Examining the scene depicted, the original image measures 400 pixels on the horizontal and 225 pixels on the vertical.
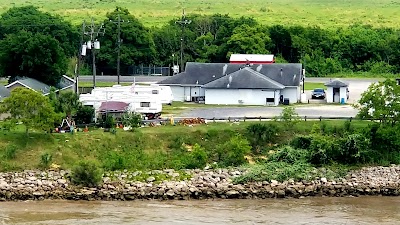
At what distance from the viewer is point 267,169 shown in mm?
36219

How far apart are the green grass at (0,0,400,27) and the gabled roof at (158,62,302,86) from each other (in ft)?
98.9

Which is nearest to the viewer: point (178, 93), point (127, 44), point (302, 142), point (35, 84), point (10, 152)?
point (10, 152)

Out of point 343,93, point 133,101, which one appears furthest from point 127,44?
point 133,101

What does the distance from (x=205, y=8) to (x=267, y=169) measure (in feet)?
212

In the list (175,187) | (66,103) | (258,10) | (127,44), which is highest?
(258,10)

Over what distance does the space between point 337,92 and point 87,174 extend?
19686 millimetres

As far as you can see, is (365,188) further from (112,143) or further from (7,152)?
(7,152)

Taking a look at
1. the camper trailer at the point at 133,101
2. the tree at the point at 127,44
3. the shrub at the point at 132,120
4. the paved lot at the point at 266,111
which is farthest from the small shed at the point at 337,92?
the tree at the point at 127,44

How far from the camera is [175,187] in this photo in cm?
3444

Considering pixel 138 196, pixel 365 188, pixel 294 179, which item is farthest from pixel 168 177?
pixel 365 188

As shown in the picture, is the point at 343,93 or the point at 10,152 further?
the point at 343,93

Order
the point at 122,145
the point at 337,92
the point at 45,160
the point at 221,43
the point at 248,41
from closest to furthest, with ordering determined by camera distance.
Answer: the point at 45,160, the point at 122,145, the point at 337,92, the point at 248,41, the point at 221,43

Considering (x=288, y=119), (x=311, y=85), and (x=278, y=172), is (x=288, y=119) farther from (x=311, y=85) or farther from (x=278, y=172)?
(x=311, y=85)

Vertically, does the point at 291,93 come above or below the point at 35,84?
below
